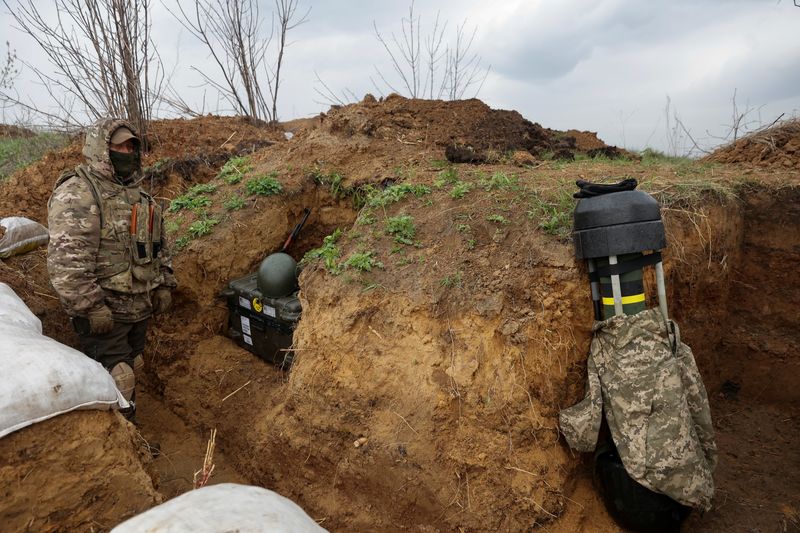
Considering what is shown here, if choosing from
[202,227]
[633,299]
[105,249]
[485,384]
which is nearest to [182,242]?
[202,227]

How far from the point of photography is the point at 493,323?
3434mm

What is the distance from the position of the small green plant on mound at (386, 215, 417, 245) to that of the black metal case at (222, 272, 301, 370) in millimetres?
1014

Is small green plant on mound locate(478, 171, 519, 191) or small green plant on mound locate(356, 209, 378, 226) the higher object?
small green plant on mound locate(478, 171, 519, 191)

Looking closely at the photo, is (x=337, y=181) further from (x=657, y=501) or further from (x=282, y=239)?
(x=657, y=501)

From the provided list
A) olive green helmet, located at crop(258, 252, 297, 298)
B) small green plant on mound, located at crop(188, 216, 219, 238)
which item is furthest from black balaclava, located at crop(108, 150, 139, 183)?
olive green helmet, located at crop(258, 252, 297, 298)

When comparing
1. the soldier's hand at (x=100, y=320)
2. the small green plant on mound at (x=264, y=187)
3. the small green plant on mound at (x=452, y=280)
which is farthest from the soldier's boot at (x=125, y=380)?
the small green plant on mound at (x=452, y=280)

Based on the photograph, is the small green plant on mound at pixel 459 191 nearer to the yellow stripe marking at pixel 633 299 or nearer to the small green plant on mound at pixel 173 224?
the yellow stripe marking at pixel 633 299

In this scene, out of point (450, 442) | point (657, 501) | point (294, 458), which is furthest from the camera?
point (294, 458)

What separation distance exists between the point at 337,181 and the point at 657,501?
3975 millimetres

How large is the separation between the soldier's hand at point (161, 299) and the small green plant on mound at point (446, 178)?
2.46 meters

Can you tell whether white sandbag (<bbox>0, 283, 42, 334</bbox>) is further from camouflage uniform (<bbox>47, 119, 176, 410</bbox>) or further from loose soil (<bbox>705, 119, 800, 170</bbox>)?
loose soil (<bbox>705, 119, 800, 170</bbox>)

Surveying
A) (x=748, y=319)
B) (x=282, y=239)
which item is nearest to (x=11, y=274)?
(x=282, y=239)

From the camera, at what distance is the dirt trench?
3.28 m

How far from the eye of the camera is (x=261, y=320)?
470 cm
